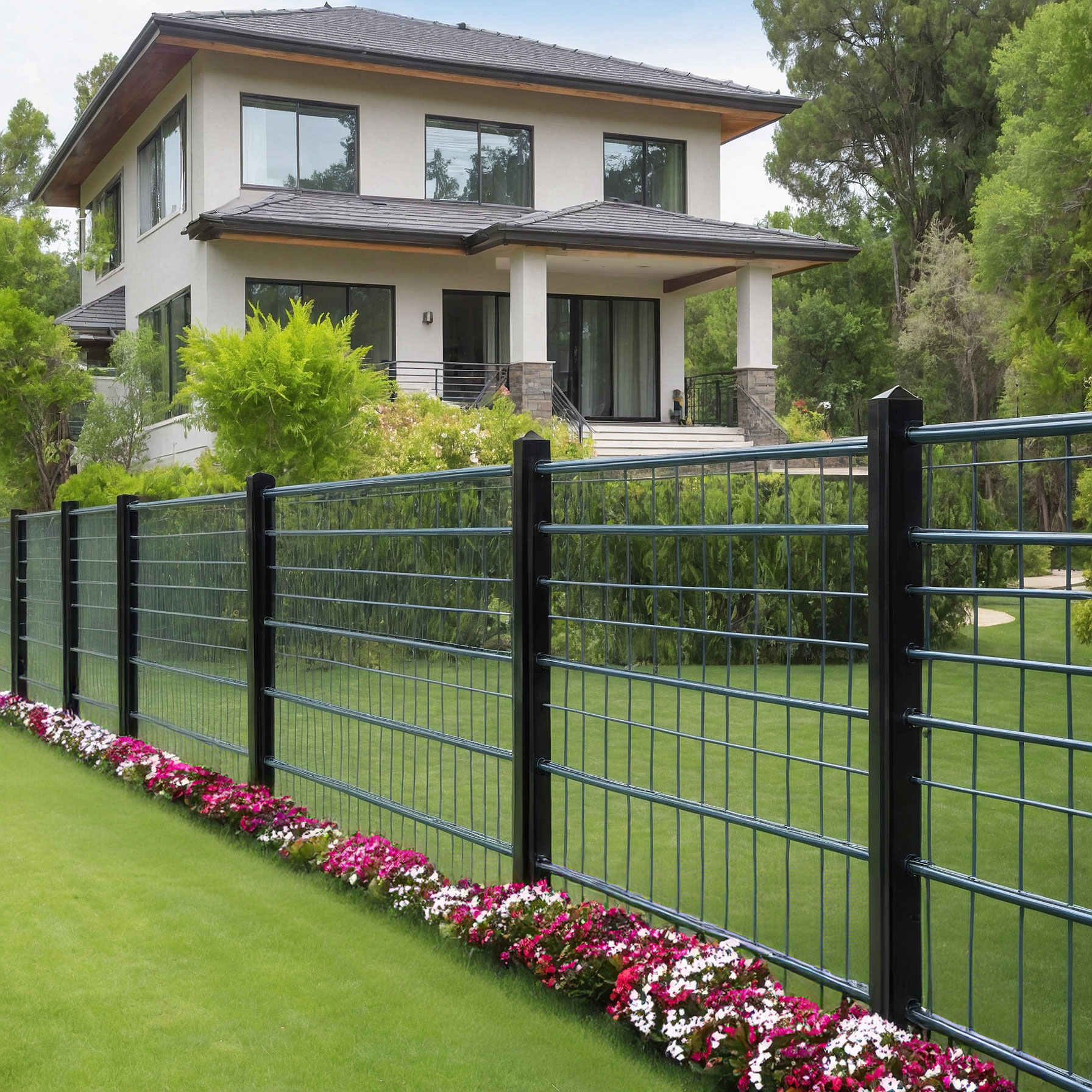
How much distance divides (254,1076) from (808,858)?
3089mm

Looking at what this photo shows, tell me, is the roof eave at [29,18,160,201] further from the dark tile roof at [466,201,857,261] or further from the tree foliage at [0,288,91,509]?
the dark tile roof at [466,201,857,261]

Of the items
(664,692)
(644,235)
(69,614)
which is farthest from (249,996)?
(644,235)

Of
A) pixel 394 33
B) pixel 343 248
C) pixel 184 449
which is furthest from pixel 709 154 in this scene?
pixel 184 449

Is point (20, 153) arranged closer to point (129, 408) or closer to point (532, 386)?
point (129, 408)

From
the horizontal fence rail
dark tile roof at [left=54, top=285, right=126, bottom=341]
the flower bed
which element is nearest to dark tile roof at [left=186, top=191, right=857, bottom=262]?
dark tile roof at [left=54, top=285, right=126, bottom=341]

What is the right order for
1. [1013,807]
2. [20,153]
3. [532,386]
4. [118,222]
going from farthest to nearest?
1. [20,153]
2. [118,222]
3. [532,386]
4. [1013,807]

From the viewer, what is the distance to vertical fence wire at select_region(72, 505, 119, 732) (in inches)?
360

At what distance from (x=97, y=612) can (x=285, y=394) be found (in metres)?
4.90

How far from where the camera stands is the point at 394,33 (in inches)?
994

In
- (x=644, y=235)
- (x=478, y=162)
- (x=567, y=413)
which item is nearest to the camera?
(x=644, y=235)

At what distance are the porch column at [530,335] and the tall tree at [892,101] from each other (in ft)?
74.8

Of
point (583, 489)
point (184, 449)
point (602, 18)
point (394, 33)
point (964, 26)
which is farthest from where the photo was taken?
point (602, 18)

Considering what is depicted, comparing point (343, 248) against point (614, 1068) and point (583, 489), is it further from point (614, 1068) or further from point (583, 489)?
point (614, 1068)

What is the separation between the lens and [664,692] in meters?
10.1
